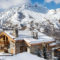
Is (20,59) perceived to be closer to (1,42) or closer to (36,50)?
(36,50)

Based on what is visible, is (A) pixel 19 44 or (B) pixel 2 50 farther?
(B) pixel 2 50

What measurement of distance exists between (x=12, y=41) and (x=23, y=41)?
5.68 ft

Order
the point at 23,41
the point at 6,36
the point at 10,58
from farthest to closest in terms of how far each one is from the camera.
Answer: the point at 6,36, the point at 23,41, the point at 10,58

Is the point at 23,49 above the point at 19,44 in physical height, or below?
below

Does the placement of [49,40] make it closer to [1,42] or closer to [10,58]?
[1,42]

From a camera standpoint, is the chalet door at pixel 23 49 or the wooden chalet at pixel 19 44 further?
the chalet door at pixel 23 49

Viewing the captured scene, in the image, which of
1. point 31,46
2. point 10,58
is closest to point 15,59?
point 10,58

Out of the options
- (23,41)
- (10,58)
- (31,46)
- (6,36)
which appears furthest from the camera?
(6,36)

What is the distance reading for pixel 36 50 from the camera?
62.4 ft

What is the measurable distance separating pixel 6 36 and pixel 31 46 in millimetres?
5334

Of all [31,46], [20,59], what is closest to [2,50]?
[31,46]

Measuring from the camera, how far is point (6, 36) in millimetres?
21812

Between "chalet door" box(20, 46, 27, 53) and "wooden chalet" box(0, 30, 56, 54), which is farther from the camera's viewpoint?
"chalet door" box(20, 46, 27, 53)

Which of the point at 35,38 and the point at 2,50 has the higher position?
the point at 35,38
